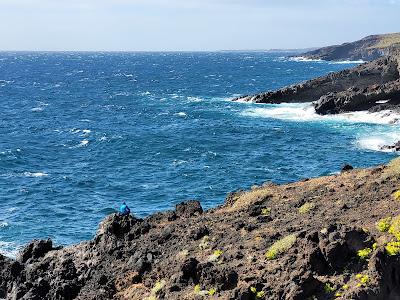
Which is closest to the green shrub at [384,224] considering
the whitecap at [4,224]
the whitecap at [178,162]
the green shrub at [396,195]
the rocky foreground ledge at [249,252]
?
the rocky foreground ledge at [249,252]

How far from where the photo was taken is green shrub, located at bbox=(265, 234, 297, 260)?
2209 centimetres

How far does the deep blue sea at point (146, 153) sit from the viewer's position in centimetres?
4953

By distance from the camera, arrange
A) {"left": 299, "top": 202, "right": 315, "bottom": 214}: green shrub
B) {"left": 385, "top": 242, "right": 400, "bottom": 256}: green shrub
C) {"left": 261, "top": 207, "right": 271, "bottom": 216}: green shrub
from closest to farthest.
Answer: {"left": 385, "top": 242, "right": 400, "bottom": 256}: green shrub
{"left": 299, "top": 202, "right": 315, "bottom": 214}: green shrub
{"left": 261, "top": 207, "right": 271, "bottom": 216}: green shrub

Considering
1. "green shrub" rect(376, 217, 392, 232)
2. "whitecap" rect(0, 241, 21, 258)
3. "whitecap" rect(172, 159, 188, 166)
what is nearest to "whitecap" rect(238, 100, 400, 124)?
"whitecap" rect(172, 159, 188, 166)

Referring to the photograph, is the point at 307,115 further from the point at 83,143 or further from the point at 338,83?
the point at 83,143

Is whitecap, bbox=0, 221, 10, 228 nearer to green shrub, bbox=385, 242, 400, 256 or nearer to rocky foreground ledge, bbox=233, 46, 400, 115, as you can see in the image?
green shrub, bbox=385, 242, 400, 256

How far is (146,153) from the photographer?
70.8 meters

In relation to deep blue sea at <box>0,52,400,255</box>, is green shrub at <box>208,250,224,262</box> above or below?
above

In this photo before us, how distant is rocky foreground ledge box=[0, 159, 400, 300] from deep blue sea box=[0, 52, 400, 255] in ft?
46.0

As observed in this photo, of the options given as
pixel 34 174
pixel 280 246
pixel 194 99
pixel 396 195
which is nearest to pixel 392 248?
pixel 280 246

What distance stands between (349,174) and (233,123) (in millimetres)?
58243

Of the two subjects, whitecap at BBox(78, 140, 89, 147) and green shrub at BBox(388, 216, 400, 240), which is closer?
green shrub at BBox(388, 216, 400, 240)

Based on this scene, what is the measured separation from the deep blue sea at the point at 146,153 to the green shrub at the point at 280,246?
23270mm

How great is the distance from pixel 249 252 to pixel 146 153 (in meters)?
48.6
